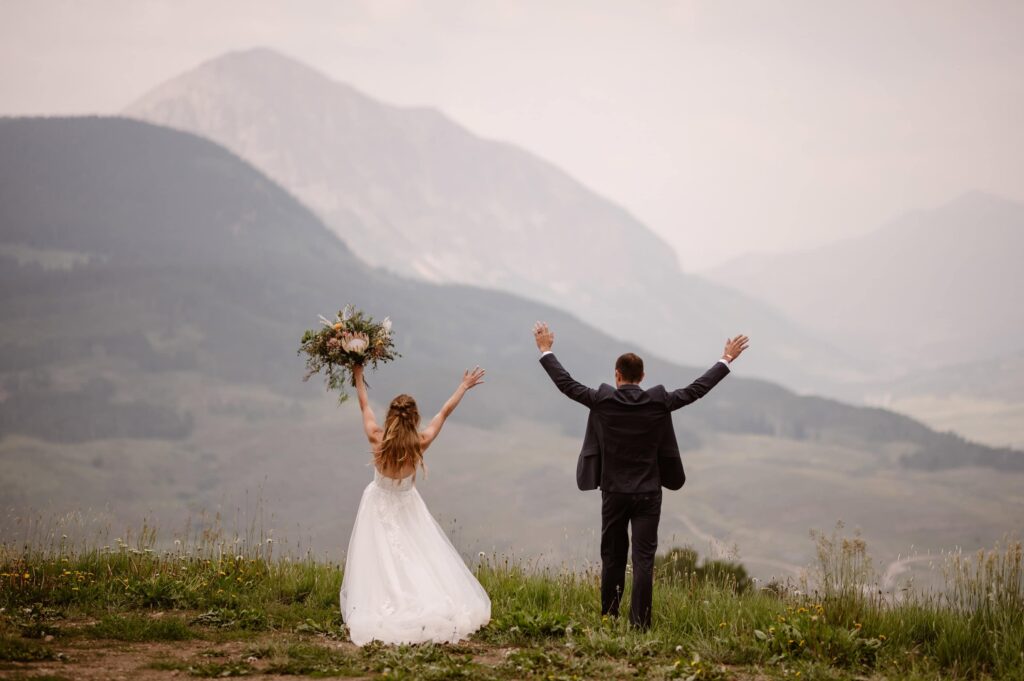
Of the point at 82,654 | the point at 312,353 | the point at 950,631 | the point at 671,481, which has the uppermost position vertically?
the point at 312,353

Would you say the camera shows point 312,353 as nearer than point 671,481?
No

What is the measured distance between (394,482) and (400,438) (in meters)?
0.59

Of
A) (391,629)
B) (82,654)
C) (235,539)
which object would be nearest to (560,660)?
(391,629)

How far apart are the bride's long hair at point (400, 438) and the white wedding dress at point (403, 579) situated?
219mm

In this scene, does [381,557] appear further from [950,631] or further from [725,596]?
[950,631]

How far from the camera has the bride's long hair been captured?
9984 millimetres

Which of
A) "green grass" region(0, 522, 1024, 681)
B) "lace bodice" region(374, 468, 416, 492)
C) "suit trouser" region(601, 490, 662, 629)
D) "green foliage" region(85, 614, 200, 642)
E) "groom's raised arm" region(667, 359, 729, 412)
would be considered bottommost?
"green foliage" region(85, 614, 200, 642)

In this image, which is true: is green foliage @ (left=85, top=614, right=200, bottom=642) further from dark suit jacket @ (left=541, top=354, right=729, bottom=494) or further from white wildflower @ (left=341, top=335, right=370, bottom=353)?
dark suit jacket @ (left=541, top=354, right=729, bottom=494)

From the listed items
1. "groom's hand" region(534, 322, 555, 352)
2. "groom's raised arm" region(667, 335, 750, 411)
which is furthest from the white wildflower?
"groom's raised arm" region(667, 335, 750, 411)

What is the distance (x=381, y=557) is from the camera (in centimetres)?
1010

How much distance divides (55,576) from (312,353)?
3.81 metres

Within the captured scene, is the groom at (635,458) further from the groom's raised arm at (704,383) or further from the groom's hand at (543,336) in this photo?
the groom's hand at (543,336)

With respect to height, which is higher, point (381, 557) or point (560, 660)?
point (381, 557)

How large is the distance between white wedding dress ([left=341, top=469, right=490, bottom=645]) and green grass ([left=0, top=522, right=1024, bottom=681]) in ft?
0.76
